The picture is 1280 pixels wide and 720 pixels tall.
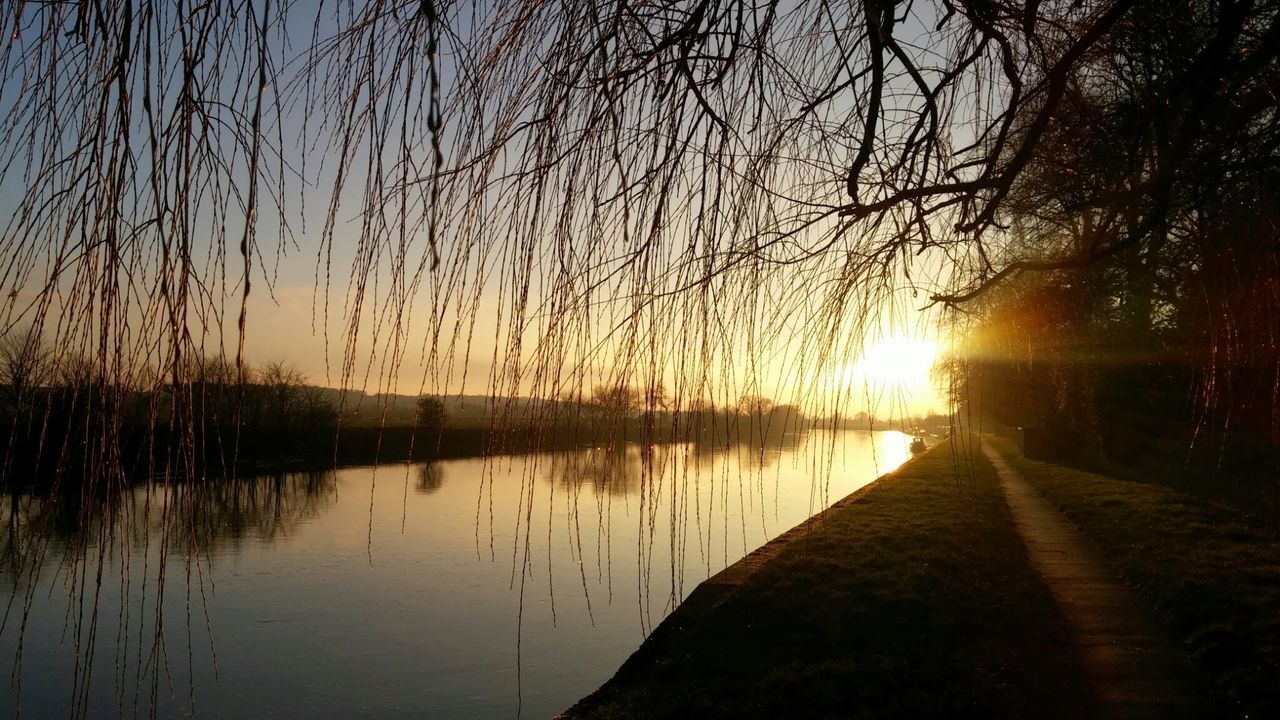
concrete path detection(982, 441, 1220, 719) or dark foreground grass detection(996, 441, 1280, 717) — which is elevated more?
dark foreground grass detection(996, 441, 1280, 717)

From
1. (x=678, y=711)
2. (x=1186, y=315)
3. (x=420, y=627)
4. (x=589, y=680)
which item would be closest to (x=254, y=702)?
(x=420, y=627)

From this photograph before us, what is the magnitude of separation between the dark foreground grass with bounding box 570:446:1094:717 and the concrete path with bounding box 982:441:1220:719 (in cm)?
15

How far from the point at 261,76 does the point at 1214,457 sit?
53.9 feet

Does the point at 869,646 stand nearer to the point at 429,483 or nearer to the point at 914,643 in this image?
the point at 914,643

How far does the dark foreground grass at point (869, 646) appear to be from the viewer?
15.1 ft

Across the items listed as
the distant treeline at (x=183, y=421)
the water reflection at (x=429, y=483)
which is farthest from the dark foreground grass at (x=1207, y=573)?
the water reflection at (x=429, y=483)

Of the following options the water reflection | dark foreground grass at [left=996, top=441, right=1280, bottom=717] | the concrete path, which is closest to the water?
the concrete path

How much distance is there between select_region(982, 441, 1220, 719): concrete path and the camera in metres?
4.27

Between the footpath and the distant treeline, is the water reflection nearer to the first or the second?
the footpath

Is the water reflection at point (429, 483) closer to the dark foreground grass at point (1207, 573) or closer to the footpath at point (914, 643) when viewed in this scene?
the footpath at point (914, 643)

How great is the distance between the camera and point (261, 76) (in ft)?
2.39

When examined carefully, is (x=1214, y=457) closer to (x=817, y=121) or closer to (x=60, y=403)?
(x=817, y=121)

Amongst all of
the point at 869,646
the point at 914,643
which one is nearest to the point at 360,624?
the point at 869,646

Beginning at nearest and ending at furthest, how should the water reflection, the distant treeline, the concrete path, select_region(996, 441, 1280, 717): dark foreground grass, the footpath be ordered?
the distant treeline < the concrete path < the footpath < select_region(996, 441, 1280, 717): dark foreground grass < the water reflection
